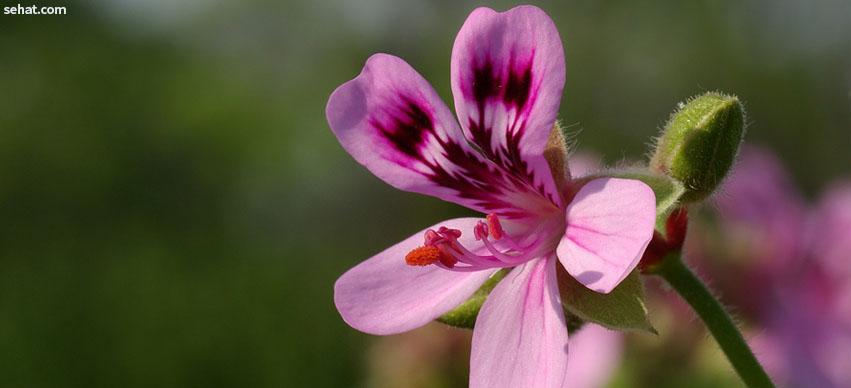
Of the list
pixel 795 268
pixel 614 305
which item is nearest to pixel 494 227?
pixel 614 305

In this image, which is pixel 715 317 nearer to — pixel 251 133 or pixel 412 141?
pixel 412 141

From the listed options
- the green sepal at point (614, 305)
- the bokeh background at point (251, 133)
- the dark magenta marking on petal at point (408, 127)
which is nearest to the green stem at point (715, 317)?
the green sepal at point (614, 305)

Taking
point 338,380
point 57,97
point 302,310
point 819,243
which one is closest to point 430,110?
point 819,243

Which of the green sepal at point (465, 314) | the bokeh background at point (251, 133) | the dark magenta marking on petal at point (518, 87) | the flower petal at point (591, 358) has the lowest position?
the bokeh background at point (251, 133)

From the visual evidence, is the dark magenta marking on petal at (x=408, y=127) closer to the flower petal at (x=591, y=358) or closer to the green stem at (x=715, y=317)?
the green stem at (x=715, y=317)

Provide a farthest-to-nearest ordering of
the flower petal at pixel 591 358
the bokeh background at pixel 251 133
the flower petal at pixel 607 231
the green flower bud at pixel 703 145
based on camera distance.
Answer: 1. the bokeh background at pixel 251 133
2. the flower petal at pixel 591 358
3. the green flower bud at pixel 703 145
4. the flower petal at pixel 607 231

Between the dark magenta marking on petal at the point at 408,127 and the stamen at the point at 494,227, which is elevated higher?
the dark magenta marking on petal at the point at 408,127

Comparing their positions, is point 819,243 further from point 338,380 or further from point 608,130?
point 608,130
